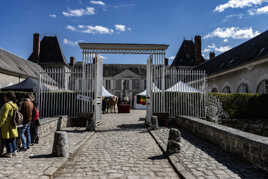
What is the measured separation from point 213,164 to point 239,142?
0.84 meters

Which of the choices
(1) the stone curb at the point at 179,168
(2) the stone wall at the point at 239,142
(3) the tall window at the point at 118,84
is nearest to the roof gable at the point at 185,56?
(3) the tall window at the point at 118,84

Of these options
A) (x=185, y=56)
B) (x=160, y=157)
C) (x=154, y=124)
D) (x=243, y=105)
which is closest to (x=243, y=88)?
(x=243, y=105)

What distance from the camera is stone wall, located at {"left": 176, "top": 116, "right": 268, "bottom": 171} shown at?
3.39m

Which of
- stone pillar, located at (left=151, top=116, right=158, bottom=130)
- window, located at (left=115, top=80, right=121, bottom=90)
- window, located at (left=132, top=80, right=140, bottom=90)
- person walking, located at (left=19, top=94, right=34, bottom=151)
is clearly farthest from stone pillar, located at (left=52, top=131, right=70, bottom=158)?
window, located at (left=115, top=80, right=121, bottom=90)

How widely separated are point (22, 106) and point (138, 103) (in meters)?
18.7

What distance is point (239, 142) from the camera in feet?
13.4

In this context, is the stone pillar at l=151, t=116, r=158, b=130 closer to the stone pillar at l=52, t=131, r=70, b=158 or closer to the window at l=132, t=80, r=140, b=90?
the stone pillar at l=52, t=131, r=70, b=158

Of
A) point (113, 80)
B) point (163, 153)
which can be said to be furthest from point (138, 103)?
point (163, 153)

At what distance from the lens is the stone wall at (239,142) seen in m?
3.39

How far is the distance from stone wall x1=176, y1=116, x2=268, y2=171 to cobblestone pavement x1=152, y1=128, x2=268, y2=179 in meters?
0.13

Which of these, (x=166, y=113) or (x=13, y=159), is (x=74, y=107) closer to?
(x=166, y=113)

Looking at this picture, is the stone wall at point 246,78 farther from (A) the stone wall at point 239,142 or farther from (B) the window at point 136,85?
(B) the window at point 136,85

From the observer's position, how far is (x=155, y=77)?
27.8 feet

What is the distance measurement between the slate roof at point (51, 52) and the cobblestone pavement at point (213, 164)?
2803cm
